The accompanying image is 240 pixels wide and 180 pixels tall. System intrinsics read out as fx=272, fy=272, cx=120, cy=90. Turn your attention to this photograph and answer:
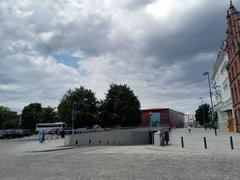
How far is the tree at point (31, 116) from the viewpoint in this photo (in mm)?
99250

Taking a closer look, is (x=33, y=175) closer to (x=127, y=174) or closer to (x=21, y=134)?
(x=127, y=174)

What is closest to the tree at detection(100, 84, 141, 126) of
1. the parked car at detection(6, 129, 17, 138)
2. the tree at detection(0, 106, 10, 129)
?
the parked car at detection(6, 129, 17, 138)

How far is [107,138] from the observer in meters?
34.7

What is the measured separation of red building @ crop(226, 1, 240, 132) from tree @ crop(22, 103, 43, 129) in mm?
74604

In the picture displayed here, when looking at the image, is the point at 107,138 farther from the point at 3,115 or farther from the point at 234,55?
the point at 3,115

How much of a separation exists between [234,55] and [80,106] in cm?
3826

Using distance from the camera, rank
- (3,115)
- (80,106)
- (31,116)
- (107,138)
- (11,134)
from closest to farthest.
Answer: (107,138) → (11,134) → (80,106) → (3,115) → (31,116)

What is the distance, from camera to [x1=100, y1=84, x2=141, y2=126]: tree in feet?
221

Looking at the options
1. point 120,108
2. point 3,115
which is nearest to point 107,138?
point 120,108

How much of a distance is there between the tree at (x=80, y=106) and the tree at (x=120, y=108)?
2.89 m

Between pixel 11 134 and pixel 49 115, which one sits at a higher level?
pixel 49 115

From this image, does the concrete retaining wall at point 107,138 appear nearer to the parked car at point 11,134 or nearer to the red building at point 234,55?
the red building at point 234,55

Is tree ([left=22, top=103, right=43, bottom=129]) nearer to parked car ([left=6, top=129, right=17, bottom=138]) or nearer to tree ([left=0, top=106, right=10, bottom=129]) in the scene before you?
tree ([left=0, top=106, right=10, bottom=129])

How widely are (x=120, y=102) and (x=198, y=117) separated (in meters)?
76.0
